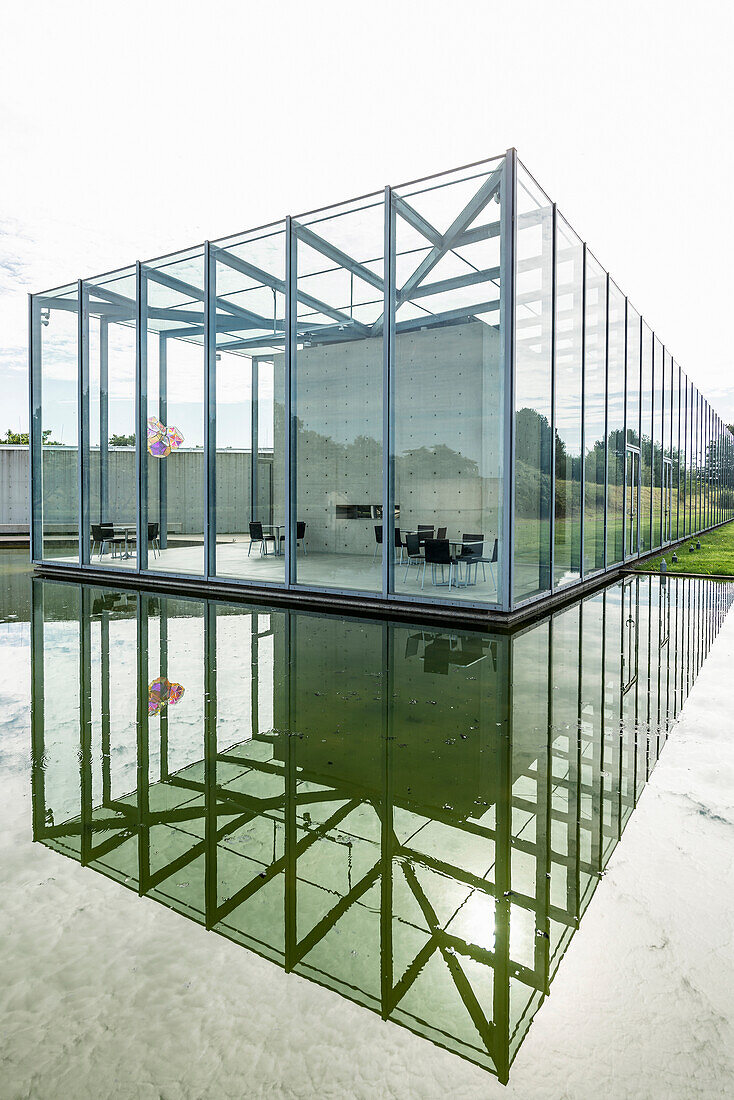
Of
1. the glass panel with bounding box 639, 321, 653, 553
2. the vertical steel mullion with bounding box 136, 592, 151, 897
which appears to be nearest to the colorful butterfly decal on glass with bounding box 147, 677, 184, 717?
the vertical steel mullion with bounding box 136, 592, 151, 897

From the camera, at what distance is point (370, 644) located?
6797 millimetres

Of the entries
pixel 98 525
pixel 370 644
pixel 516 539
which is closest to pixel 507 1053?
pixel 370 644

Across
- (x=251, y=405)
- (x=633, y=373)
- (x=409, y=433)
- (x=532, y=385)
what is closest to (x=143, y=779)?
(x=409, y=433)

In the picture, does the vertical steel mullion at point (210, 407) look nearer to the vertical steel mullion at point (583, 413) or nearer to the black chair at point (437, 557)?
the black chair at point (437, 557)

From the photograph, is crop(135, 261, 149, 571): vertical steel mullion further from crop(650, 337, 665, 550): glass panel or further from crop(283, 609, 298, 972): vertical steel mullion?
crop(650, 337, 665, 550): glass panel

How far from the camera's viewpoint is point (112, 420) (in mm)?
12672

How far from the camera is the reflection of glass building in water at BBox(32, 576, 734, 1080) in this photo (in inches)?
82.3

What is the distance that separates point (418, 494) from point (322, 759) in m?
5.67

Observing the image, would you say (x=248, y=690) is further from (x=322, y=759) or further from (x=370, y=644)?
(x=370, y=644)

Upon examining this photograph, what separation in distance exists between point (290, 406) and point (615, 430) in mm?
7327

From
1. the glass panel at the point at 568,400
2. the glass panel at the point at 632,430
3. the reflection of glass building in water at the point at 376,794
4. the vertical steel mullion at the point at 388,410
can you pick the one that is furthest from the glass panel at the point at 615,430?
the reflection of glass building in water at the point at 376,794

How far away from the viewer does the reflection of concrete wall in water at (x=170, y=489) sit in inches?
433

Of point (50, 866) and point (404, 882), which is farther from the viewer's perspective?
point (50, 866)

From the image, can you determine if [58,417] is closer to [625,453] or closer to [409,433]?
[409,433]
